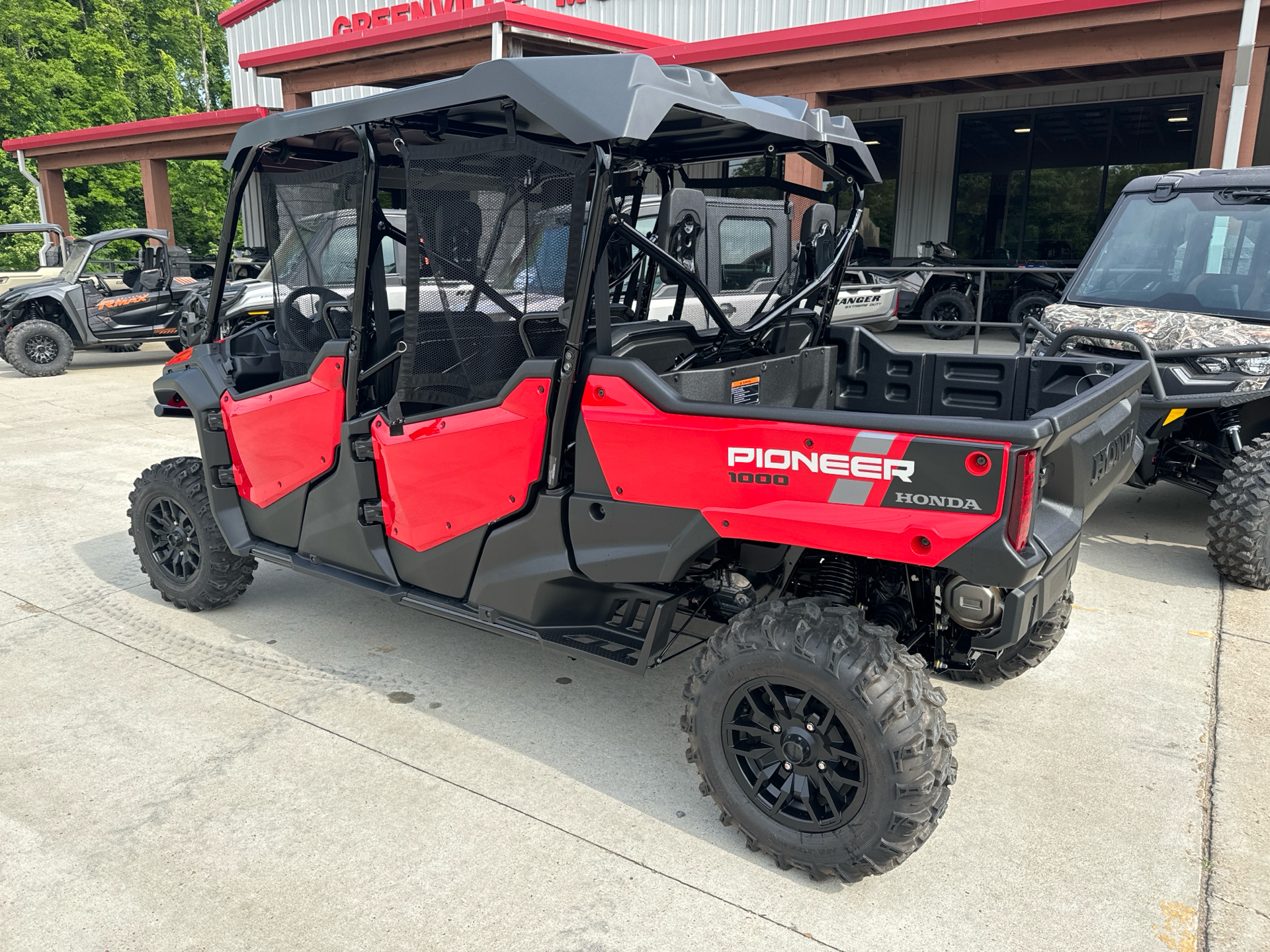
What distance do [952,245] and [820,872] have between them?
1732 centimetres

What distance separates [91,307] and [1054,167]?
15.6 metres

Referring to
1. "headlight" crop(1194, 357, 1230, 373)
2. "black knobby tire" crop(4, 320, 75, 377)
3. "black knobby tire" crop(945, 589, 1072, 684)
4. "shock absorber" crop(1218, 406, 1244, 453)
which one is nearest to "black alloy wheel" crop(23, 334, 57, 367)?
"black knobby tire" crop(4, 320, 75, 377)

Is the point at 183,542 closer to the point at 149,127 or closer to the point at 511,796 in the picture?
the point at 511,796

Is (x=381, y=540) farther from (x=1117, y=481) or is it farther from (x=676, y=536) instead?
(x=1117, y=481)

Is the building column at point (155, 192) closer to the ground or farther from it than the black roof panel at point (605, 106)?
farther from it

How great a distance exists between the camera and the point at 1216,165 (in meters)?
9.64

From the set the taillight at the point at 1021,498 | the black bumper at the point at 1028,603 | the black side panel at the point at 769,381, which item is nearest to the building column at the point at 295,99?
the black side panel at the point at 769,381

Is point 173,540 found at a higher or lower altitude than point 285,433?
lower

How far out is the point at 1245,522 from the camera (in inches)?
186

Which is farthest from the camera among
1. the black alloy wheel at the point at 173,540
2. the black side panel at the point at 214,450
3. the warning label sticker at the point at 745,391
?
the black alloy wheel at the point at 173,540

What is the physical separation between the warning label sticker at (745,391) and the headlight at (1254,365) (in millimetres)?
3053

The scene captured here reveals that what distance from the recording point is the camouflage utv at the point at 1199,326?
4.81m

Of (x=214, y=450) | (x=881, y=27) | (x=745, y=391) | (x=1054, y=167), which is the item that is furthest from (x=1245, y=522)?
(x=1054, y=167)

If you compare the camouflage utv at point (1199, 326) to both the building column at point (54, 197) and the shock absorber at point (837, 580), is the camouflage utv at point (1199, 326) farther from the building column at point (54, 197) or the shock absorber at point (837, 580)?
the building column at point (54, 197)
